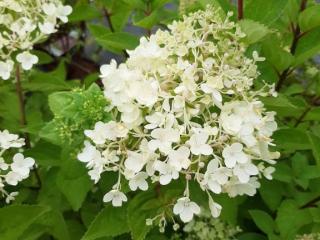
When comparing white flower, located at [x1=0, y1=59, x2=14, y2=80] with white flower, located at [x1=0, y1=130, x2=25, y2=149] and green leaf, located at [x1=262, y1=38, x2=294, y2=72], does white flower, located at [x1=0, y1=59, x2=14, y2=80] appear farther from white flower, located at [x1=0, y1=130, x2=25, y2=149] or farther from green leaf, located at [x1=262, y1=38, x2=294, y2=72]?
green leaf, located at [x1=262, y1=38, x2=294, y2=72]

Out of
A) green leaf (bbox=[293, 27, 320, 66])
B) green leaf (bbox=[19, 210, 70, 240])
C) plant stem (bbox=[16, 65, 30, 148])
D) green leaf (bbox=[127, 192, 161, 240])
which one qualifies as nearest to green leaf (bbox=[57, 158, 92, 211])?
green leaf (bbox=[19, 210, 70, 240])

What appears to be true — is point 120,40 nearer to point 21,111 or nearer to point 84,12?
point 84,12

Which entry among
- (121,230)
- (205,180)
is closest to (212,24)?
(205,180)

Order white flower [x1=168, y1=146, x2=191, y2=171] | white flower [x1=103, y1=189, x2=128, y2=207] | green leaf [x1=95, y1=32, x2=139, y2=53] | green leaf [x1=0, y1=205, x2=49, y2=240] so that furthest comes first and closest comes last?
1. green leaf [x1=95, y1=32, x2=139, y2=53]
2. green leaf [x1=0, y1=205, x2=49, y2=240]
3. white flower [x1=103, y1=189, x2=128, y2=207]
4. white flower [x1=168, y1=146, x2=191, y2=171]

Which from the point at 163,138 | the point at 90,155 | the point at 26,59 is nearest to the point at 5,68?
the point at 26,59

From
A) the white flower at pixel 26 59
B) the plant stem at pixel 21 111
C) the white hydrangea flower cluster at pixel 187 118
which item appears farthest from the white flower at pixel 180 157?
the plant stem at pixel 21 111
